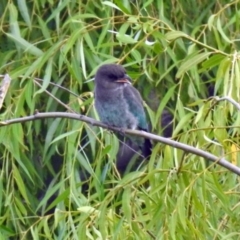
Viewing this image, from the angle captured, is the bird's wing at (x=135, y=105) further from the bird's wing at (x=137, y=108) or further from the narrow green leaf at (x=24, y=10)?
the narrow green leaf at (x=24, y=10)

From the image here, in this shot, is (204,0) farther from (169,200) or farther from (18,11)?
(169,200)

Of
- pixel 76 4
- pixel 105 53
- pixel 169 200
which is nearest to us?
pixel 169 200

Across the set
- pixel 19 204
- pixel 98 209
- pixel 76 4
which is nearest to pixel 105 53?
pixel 76 4

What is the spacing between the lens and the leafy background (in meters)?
2.30

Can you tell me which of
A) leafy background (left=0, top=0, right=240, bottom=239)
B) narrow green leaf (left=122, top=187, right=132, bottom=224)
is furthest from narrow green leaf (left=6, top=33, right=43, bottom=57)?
narrow green leaf (left=122, top=187, right=132, bottom=224)

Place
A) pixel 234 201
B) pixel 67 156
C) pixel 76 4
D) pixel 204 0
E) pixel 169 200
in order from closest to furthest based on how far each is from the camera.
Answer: pixel 169 200, pixel 234 201, pixel 67 156, pixel 76 4, pixel 204 0

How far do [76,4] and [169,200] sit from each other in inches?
47.0

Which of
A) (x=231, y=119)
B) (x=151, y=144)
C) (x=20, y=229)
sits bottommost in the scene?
(x=20, y=229)

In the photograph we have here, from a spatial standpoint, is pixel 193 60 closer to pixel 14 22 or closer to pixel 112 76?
pixel 112 76

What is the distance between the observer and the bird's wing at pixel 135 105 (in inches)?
120

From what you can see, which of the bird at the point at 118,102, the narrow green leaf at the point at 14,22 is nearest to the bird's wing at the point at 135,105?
the bird at the point at 118,102

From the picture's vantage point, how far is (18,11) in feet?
11.1

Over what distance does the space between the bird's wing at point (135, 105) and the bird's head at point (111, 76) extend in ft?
0.18

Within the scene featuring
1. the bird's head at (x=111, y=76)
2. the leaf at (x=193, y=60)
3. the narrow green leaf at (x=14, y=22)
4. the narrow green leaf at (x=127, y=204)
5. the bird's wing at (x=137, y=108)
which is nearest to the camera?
the narrow green leaf at (x=127, y=204)
